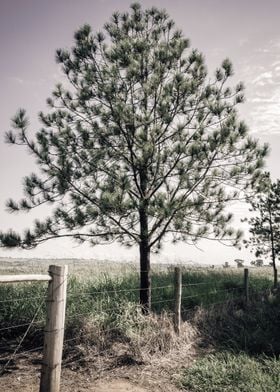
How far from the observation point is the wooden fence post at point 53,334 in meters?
3.19

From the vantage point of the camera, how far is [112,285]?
26.8ft

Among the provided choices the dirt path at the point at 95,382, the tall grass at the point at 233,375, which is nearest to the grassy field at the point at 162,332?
the tall grass at the point at 233,375

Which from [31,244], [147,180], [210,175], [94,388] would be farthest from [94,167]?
[94,388]

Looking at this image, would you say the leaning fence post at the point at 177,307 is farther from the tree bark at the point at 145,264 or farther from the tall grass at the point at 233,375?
the tall grass at the point at 233,375

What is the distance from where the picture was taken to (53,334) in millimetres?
3236

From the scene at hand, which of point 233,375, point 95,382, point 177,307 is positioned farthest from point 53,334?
point 177,307

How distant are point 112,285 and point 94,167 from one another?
3.34 m

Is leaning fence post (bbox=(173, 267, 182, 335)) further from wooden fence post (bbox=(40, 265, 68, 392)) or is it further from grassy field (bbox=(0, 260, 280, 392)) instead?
wooden fence post (bbox=(40, 265, 68, 392))

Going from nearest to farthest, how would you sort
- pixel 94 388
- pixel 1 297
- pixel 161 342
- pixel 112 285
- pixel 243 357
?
pixel 94 388 < pixel 243 357 < pixel 161 342 < pixel 1 297 < pixel 112 285

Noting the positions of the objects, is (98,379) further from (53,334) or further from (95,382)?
(53,334)

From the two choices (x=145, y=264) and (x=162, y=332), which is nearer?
(x=162, y=332)

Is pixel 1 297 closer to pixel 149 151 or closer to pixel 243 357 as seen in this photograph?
pixel 149 151

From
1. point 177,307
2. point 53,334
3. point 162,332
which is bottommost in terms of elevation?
point 162,332

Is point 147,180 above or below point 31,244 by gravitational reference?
above
